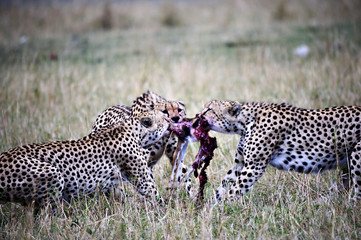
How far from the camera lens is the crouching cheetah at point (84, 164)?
3957mm

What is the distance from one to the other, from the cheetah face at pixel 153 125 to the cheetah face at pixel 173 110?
0.16ft

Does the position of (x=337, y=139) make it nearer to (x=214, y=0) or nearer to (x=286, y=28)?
(x=286, y=28)

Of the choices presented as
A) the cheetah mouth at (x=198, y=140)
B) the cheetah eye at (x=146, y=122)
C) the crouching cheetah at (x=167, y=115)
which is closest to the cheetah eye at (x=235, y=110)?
the cheetah mouth at (x=198, y=140)

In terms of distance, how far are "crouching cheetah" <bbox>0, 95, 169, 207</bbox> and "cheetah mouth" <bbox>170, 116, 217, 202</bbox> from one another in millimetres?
196

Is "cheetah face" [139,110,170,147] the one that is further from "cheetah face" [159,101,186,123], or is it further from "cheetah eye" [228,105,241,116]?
"cheetah eye" [228,105,241,116]

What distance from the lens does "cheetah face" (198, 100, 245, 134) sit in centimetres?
Result: 456

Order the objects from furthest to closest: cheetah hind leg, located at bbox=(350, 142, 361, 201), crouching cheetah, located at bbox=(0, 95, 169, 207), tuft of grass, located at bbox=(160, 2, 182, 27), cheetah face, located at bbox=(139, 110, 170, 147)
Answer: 1. tuft of grass, located at bbox=(160, 2, 182, 27)
2. cheetah face, located at bbox=(139, 110, 170, 147)
3. cheetah hind leg, located at bbox=(350, 142, 361, 201)
4. crouching cheetah, located at bbox=(0, 95, 169, 207)

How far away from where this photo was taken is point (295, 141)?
4.39 m

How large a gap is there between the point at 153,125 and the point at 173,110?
235mm

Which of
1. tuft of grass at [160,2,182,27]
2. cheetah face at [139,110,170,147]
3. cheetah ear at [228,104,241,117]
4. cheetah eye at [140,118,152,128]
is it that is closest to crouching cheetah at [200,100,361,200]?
cheetah ear at [228,104,241,117]

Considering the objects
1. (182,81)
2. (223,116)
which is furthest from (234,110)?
(182,81)

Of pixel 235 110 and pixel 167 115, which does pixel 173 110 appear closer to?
pixel 167 115

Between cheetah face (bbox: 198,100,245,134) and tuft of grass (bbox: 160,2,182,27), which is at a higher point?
tuft of grass (bbox: 160,2,182,27)

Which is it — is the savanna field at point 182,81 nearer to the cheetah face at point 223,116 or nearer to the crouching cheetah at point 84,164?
the crouching cheetah at point 84,164
